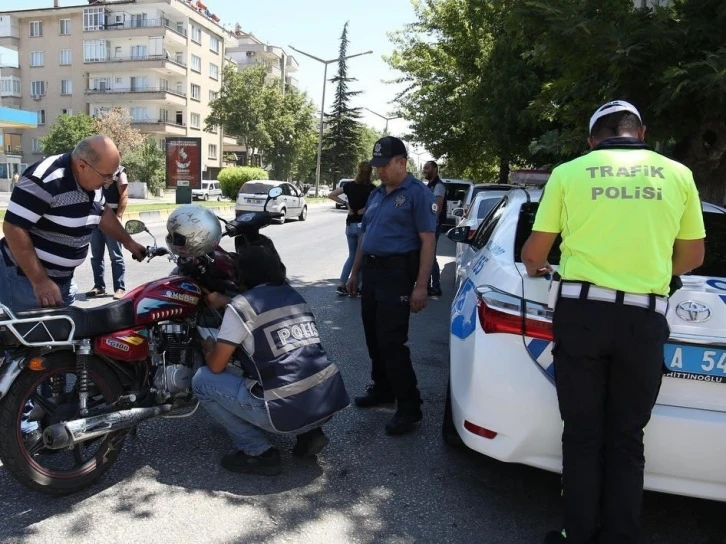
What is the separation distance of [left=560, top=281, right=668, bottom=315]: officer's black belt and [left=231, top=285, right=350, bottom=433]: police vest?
142 centimetres

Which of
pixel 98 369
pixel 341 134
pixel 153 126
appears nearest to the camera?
pixel 98 369

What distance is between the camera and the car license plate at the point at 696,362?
7.66 ft

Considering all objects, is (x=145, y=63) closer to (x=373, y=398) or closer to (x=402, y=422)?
(x=373, y=398)

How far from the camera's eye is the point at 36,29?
2058 inches

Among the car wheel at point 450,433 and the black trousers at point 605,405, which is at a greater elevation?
the black trousers at point 605,405

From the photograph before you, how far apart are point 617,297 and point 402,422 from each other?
6.10 feet

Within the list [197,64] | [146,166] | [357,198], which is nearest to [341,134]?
[197,64]

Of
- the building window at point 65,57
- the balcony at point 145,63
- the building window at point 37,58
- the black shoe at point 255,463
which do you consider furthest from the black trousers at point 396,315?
the building window at point 37,58

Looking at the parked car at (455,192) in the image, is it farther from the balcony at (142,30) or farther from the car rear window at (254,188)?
the balcony at (142,30)

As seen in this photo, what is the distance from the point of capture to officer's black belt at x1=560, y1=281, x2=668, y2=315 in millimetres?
2232

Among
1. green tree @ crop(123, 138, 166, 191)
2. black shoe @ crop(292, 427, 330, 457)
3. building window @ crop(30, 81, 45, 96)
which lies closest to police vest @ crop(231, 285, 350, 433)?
black shoe @ crop(292, 427, 330, 457)

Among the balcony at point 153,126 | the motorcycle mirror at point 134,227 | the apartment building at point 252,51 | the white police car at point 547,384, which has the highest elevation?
the apartment building at point 252,51

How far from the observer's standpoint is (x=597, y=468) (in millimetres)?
2391

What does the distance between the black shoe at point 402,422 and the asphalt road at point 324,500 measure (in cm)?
7
